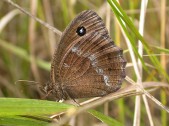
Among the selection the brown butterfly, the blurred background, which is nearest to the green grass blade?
the brown butterfly

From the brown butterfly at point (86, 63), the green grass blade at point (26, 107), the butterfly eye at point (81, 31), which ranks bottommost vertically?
the green grass blade at point (26, 107)

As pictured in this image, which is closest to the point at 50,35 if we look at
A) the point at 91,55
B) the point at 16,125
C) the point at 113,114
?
the point at 113,114

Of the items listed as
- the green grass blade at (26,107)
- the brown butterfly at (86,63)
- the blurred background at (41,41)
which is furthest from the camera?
the blurred background at (41,41)

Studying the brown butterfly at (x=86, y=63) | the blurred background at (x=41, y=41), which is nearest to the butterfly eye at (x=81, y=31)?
the brown butterfly at (x=86, y=63)

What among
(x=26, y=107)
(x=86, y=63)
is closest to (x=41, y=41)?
(x=86, y=63)

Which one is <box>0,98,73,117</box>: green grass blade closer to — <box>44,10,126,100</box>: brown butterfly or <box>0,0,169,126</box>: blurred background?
<box>44,10,126,100</box>: brown butterfly

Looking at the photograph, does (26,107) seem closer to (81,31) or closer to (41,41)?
(81,31)

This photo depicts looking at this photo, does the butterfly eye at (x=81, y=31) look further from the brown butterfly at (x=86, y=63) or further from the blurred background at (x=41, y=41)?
the blurred background at (x=41, y=41)
